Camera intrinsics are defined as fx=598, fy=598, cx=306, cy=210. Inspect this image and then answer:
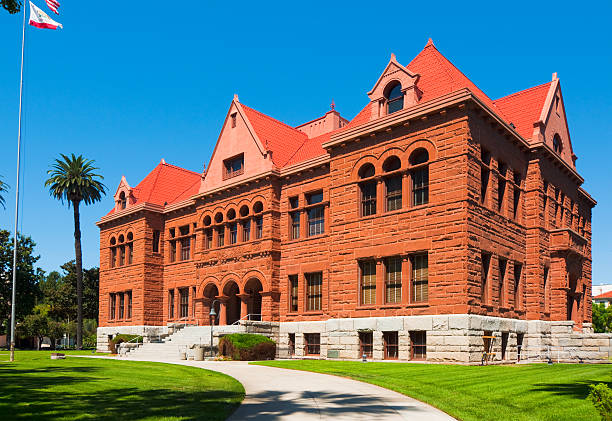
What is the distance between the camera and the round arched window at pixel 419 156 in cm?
2920

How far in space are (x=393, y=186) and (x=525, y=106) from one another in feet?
35.6

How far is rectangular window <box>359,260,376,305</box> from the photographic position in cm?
3059

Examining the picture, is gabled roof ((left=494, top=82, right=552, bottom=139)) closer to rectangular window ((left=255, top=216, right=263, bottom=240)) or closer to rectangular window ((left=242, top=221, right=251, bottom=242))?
rectangular window ((left=255, top=216, right=263, bottom=240))

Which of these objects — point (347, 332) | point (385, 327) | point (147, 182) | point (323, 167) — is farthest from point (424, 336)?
point (147, 182)

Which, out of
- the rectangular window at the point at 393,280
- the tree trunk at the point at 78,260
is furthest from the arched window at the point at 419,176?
the tree trunk at the point at 78,260

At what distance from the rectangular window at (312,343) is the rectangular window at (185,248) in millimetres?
15204

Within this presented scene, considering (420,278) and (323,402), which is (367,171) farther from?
(323,402)

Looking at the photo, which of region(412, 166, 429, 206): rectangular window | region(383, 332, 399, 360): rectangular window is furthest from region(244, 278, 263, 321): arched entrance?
region(412, 166, 429, 206): rectangular window

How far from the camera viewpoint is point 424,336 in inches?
1106

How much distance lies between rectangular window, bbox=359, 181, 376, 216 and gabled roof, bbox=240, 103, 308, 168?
8414 millimetres

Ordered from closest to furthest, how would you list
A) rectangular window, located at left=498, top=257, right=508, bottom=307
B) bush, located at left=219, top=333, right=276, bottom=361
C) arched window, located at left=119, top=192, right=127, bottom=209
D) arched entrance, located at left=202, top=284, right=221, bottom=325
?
rectangular window, located at left=498, top=257, right=508, bottom=307, bush, located at left=219, top=333, right=276, bottom=361, arched entrance, located at left=202, top=284, right=221, bottom=325, arched window, located at left=119, top=192, right=127, bottom=209

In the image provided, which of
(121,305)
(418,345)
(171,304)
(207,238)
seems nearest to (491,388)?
(418,345)

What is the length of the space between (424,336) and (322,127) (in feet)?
67.9

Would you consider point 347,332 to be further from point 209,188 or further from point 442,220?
point 209,188
